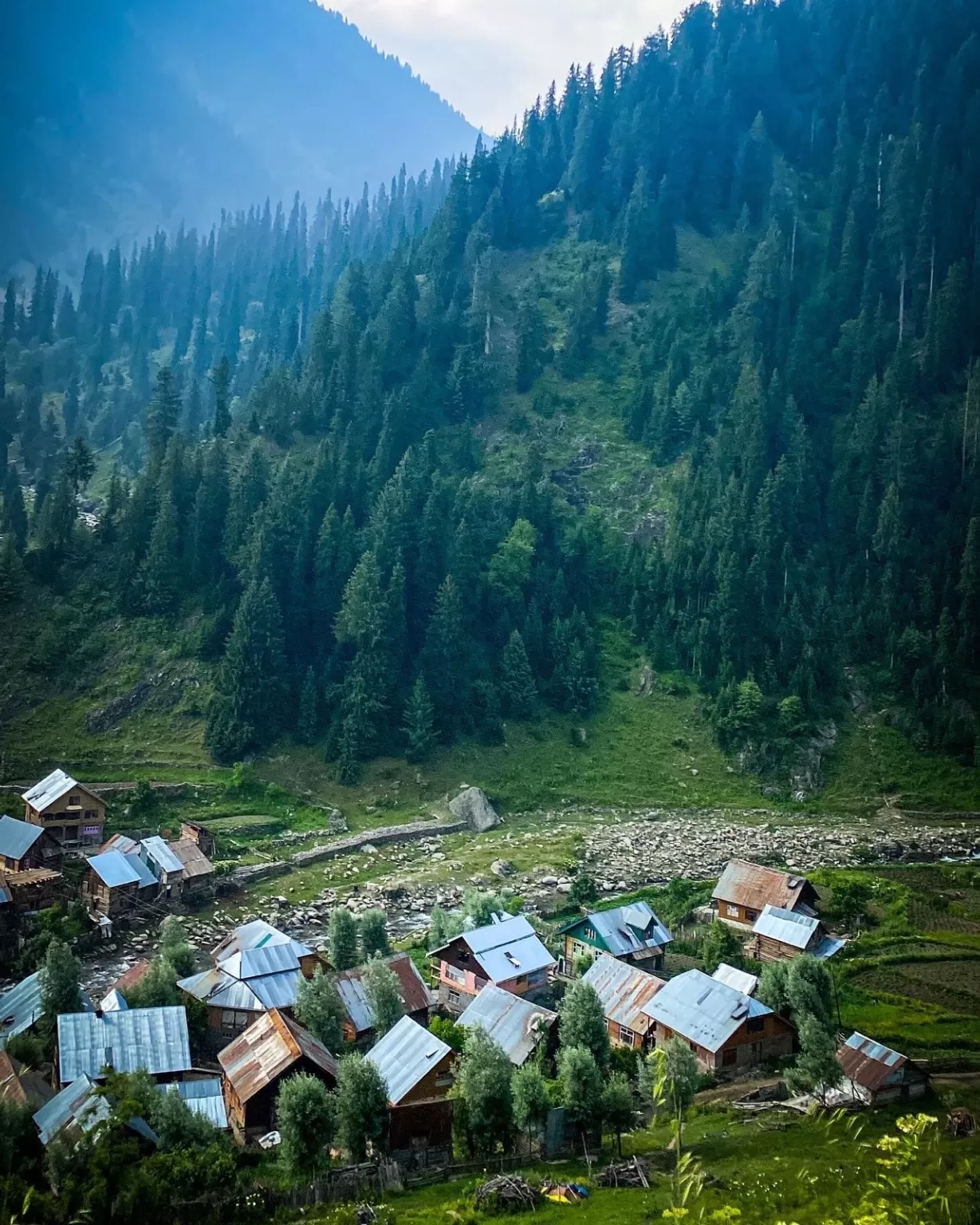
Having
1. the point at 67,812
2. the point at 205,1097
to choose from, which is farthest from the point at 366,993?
the point at 67,812

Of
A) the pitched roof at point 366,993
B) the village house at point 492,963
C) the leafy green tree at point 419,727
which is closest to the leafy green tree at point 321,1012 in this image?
the pitched roof at point 366,993

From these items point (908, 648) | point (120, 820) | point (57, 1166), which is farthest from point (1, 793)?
point (908, 648)

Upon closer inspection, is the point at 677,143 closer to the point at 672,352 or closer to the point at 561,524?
the point at 672,352

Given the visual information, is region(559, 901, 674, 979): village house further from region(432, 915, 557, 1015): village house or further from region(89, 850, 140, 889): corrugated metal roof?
region(89, 850, 140, 889): corrugated metal roof

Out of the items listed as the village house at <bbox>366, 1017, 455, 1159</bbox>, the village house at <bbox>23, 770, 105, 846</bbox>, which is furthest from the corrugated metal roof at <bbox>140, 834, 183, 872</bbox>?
the village house at <bbox>366, 1017, 455, 1159</bbox>

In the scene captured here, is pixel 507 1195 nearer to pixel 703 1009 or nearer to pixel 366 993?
pixel 366 993

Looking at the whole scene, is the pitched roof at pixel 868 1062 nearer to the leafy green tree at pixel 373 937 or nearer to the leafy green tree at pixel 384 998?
the leafy green tree at pixel 384 998
